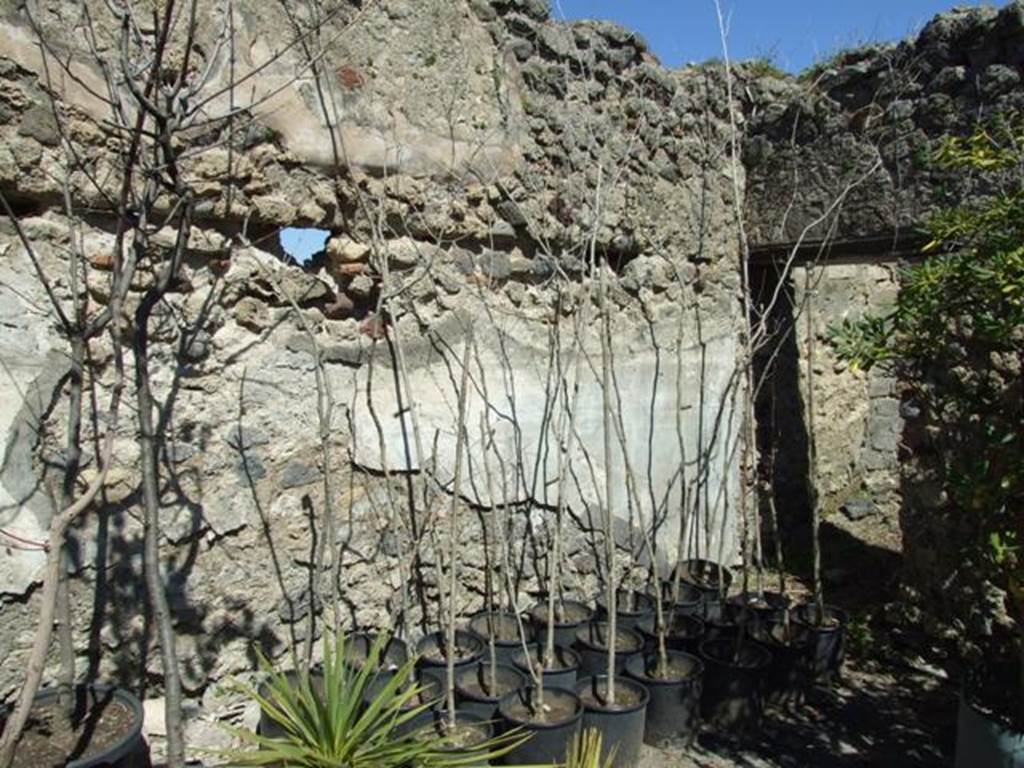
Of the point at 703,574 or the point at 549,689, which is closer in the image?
the point at 549,689

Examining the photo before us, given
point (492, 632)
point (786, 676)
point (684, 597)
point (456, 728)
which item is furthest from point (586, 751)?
point (684, 597)

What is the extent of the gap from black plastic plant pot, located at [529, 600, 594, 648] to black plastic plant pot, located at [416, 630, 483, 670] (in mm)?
271

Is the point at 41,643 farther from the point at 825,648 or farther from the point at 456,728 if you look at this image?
the point at 825,648

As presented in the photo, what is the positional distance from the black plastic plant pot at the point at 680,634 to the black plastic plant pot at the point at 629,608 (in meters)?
0.04

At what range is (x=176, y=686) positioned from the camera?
230 cm

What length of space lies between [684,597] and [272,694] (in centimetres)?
217

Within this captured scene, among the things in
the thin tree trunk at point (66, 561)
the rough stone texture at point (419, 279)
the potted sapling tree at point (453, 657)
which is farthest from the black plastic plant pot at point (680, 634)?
the thin tree trunk at point (66, 561)

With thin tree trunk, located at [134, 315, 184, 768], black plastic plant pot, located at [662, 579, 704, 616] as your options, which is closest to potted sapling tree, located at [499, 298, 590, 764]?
black plastic plant pot, located at [662, 579, 704, 616]

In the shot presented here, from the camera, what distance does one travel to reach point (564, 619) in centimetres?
387

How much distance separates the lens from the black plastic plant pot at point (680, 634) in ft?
12.3

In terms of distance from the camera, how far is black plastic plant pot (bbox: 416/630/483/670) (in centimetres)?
326

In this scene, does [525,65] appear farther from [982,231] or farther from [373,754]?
[373,754]

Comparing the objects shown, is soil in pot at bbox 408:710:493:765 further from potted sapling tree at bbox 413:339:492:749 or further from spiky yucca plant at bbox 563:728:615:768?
spiky yucca plant at bbox 563:728:615:768

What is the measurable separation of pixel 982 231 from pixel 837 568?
3.08m
